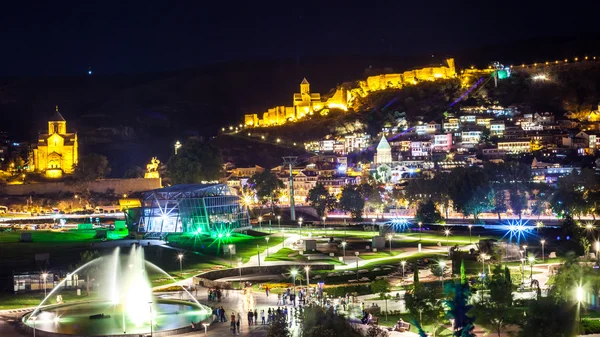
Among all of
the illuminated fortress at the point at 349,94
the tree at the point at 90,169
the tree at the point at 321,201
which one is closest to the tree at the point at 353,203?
the tree at the point at 321,201

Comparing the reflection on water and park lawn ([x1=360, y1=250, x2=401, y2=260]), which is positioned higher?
park lawn ([x1=360, y1=250, x2=401, y2=260])

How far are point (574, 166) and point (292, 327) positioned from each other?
95.1 m

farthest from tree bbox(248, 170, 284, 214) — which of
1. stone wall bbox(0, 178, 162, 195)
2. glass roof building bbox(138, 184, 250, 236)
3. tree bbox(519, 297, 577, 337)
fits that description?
tree bbox(519, 297, 577, 337)

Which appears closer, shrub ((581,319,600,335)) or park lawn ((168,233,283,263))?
shrub ((581,319,600,335))

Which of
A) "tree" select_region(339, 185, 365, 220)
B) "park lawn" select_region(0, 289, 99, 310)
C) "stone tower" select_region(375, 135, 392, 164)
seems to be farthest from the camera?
"stone tower" select_region(375, 135, 392, 164)

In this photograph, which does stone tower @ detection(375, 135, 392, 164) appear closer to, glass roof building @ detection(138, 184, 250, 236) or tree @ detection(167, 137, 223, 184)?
tree @ detection(167, 137, 223, 184)

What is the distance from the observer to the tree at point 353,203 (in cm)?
10531

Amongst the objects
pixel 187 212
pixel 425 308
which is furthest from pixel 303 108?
pixel 425 308

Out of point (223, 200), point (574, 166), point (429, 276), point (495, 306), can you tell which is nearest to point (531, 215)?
point (574, 166)

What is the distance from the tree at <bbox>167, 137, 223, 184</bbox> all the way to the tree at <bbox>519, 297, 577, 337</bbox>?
8108cm

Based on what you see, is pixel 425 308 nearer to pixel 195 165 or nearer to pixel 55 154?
pixel 195 165

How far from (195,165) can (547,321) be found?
83.1 metres

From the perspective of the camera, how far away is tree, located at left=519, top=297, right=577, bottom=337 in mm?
30000

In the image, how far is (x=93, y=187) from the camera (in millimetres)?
116000
